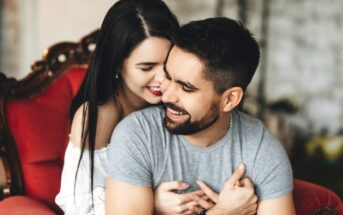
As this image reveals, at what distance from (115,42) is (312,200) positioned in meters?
0.91

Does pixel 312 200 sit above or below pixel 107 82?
below

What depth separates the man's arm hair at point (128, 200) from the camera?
1.53 meters

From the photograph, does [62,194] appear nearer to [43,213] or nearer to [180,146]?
[43,213]

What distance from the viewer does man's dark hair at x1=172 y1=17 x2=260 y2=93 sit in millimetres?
1546

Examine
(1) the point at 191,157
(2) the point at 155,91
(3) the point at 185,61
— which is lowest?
(1) the point at 191,157

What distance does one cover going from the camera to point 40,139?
6.44 ft

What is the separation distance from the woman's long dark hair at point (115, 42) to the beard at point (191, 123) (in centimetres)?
27

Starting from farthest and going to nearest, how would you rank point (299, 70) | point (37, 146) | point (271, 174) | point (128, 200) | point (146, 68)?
1. point (299, 70)
2. point (37, 146)
3. point (146, 68)
4. point (271, 174)
5. point (128, 200)

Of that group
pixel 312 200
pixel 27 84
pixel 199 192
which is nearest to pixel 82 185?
pixel 199 192

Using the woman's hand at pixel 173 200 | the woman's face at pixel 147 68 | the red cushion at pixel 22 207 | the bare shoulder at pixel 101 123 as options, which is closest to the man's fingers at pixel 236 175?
the woman's hand at pixel 173 200

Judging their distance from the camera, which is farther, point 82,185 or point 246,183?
point 82,185

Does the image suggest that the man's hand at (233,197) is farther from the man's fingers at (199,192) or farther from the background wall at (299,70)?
the background wall at (299,70)

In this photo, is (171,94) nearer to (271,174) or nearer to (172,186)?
(172,186)

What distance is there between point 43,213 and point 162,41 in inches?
27.9
